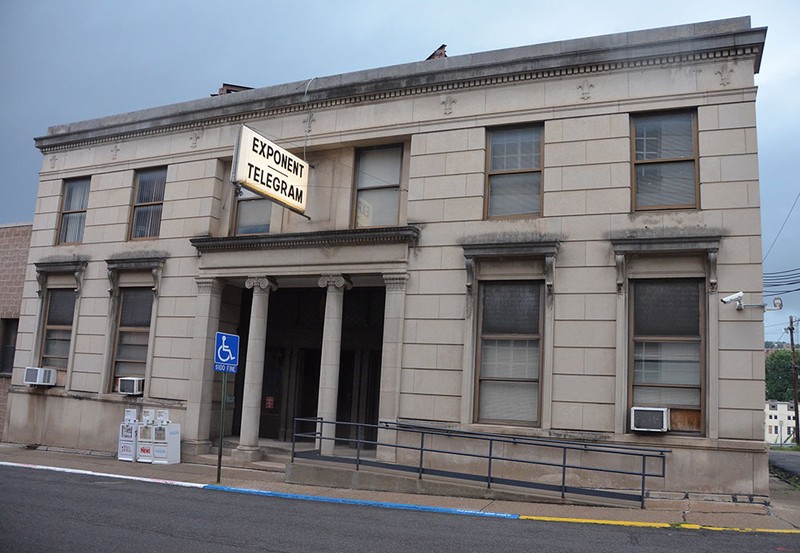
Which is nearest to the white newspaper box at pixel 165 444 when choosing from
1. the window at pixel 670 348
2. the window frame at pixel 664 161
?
the window at pixel 670 348

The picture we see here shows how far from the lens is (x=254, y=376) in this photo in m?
16.4

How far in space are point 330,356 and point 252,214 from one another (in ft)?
15.4

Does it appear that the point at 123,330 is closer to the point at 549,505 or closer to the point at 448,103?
the point at 448,103

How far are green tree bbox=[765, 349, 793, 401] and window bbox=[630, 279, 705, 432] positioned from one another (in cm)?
10402

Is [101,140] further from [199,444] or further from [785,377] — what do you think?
[785,377]

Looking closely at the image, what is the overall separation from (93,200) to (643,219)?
49.7ft

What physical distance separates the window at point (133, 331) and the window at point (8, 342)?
5.30 m

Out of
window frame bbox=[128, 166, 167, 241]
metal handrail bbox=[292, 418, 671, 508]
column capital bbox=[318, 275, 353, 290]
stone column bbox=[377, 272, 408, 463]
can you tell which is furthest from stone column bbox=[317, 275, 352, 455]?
window frame bbox=[128, 166, 167, 241]

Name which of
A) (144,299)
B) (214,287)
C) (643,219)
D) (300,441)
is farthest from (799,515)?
(144,299)

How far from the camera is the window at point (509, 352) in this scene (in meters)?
13.9

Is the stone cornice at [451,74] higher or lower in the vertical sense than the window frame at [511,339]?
higher

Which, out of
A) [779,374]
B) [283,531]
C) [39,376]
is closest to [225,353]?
[283,531]

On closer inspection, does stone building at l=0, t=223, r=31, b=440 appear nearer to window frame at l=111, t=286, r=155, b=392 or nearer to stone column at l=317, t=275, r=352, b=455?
window frame at l=111, t=286, r=155, b=392

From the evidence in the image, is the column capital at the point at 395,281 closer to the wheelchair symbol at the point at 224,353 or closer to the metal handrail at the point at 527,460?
the metal handrail at the point at 527,460
